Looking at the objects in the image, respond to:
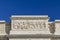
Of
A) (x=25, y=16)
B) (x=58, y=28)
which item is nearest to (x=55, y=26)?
(x=58, y=28)

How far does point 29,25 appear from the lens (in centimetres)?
3494

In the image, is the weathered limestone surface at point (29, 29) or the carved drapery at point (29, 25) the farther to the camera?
the carved drapery at point (29, 25)

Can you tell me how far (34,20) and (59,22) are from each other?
2107 millimetres

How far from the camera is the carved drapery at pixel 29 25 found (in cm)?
3494

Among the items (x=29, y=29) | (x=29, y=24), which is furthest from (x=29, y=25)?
(x=29, y=29)

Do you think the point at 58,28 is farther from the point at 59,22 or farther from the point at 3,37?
the point at 3,37

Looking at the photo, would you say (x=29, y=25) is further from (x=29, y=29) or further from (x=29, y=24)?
(x=29, y=29)

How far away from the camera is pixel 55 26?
35.1 m

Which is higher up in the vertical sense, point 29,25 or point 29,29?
point 29,25

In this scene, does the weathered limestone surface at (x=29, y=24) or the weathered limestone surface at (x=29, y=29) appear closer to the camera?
the weathered limestone surface at (x=29, y=29)

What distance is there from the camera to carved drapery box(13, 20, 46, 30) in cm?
3494

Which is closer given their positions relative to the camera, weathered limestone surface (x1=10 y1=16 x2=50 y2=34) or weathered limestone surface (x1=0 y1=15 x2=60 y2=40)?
weathered limestone surface (x1=0 y1=15 x2=60 y2=40)

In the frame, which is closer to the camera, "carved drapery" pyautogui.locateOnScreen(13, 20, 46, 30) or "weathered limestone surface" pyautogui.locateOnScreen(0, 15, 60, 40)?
"weathered limestone surface" pyautogui.locateOnScreen(0, 15, 60, 40)

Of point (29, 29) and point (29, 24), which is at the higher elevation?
point (29, 24)
